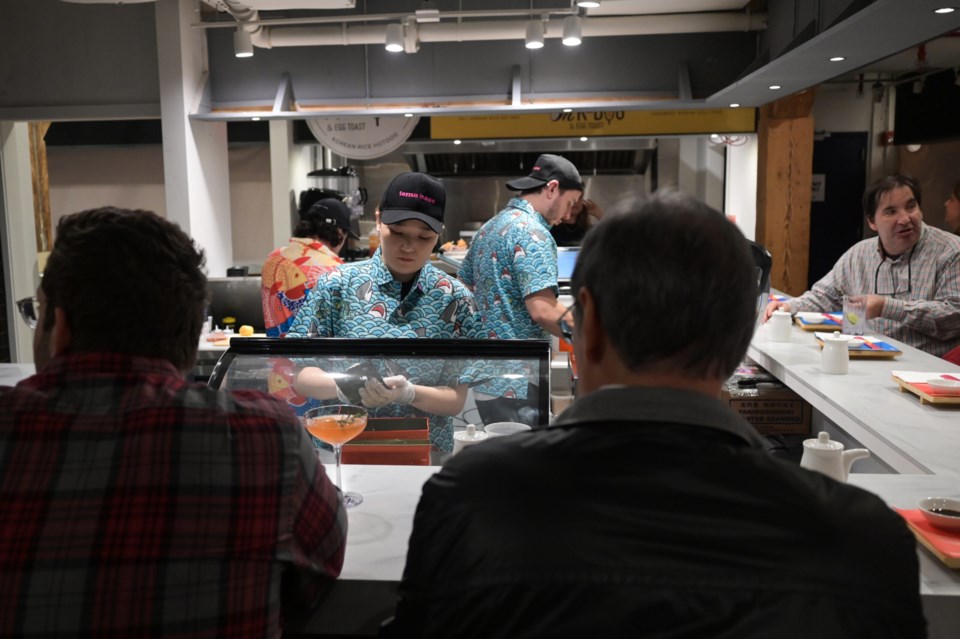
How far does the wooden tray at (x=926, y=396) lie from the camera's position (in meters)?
2.68

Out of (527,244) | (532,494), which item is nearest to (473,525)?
(532,494)

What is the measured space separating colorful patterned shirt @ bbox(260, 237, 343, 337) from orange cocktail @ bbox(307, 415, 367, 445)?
232 centimetres

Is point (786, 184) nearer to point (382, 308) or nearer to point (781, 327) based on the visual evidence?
point (781, 327)

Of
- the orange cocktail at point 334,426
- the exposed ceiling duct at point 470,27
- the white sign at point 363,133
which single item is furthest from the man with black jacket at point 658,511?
the white sign at point 363,133

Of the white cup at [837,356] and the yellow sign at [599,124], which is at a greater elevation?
the yellow sign at [599,124]

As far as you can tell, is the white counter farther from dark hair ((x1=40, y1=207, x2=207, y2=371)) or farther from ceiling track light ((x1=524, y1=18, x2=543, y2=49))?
ceiling track light ((x1=524, y1=18, x2=543, y2=49))

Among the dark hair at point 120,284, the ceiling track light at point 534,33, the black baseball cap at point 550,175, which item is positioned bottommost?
the dark hair at point 120,284

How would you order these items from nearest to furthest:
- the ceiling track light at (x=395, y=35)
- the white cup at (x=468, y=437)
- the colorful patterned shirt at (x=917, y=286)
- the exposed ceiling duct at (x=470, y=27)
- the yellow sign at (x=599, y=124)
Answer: the white cup at (x=468, y=437), the colorful patterned shirt at (x=917, y=286), the ceiling track light at (x=395, y=35), the exposed ceiling duct at (x=470, y=27), the yellow sign at (x=599, y=124)

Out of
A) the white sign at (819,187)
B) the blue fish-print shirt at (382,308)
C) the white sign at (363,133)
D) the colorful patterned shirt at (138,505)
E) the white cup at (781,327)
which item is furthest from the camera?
the white sign at (819,187)

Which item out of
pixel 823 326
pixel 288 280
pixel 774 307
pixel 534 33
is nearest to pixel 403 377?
pixel 288 280

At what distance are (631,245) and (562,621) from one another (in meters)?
0.45

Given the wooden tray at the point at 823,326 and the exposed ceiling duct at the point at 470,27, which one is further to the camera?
the exposed ceiling duct at the point at 470,27

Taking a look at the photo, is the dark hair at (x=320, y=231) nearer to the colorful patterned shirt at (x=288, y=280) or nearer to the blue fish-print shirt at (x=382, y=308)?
the colorful patterned shirt at (x=288, y=280)

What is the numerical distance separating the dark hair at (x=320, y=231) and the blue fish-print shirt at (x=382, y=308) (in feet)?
5.45
